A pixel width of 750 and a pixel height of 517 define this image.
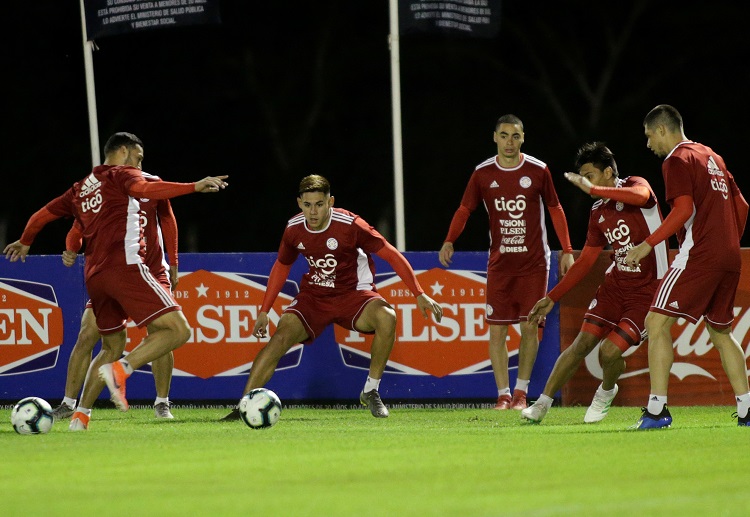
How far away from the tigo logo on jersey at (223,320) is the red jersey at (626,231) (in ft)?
9.98

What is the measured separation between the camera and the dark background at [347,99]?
3562cm

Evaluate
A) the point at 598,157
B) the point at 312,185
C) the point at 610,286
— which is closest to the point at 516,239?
the point at 610,286

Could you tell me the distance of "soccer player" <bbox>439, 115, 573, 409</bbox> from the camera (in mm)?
11125

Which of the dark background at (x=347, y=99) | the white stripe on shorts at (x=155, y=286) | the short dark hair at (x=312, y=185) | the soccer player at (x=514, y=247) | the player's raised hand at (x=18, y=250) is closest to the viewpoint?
the white stripe on shorts at (x=155, y=286)

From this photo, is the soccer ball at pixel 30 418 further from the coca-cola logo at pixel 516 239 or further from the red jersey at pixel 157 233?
the coca-cola logo at pixel 516 239

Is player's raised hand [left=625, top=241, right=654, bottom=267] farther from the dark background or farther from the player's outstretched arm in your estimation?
the dark background

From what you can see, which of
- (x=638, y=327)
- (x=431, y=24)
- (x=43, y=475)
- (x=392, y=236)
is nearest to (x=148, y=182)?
(x=43, y=475)

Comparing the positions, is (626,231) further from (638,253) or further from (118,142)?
(118,142)

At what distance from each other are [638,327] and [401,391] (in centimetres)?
267

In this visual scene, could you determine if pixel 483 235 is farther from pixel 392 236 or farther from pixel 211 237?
pixel 211 237

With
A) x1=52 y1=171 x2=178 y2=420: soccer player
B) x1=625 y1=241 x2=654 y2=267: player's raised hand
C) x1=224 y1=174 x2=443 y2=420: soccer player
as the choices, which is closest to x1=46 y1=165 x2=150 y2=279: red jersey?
x1=52 y1=171 x2=178 y2=420: soccer player

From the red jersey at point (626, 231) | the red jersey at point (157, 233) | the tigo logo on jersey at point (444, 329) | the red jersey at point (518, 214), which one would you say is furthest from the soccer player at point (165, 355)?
the red jersey at point (626, 231)

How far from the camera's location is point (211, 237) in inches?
1490

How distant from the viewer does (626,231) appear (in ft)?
32.4
